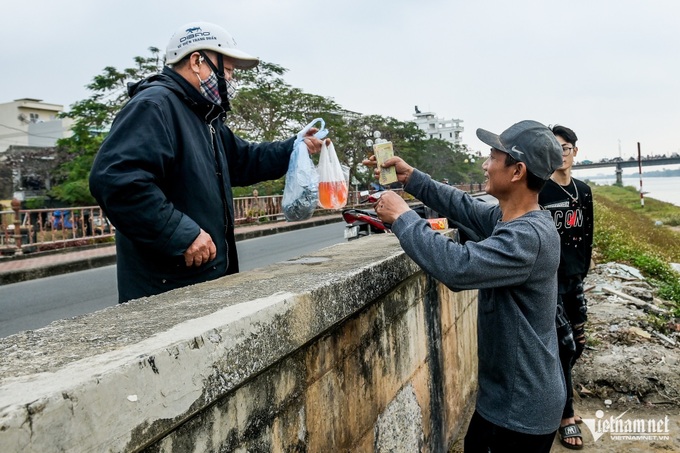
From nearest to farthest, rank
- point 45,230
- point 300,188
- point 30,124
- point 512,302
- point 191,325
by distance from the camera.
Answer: point 191,325, point 512,302, point 300,188, point 45,230, point 30,124

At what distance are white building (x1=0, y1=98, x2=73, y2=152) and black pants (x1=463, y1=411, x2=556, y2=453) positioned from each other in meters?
39.4

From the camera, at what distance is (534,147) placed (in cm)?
194

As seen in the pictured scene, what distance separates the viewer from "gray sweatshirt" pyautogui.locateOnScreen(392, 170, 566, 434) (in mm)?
1787

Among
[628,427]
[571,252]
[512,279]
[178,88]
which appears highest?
[178,88]

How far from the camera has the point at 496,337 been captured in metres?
2.00

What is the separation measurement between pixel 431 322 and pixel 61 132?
143 ft

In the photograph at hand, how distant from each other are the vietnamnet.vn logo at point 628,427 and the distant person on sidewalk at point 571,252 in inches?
8.4

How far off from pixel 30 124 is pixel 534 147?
48.1m

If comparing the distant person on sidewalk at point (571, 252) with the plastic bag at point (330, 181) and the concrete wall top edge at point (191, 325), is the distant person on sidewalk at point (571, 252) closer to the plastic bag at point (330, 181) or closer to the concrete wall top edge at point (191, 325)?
the plastic bag at point (330, 181)

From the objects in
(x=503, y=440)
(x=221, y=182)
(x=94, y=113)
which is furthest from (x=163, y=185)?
(x=94, y=113)

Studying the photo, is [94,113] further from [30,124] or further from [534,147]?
[30,124]

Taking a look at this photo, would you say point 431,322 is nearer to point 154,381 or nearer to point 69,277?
point 154,381

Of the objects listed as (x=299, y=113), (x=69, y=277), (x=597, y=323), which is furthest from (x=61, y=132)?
(x=597, y=323)

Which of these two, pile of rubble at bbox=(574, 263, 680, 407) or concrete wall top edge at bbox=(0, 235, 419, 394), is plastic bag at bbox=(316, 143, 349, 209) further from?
pile of rubble at bbox=(574, 263, 680, 407)
